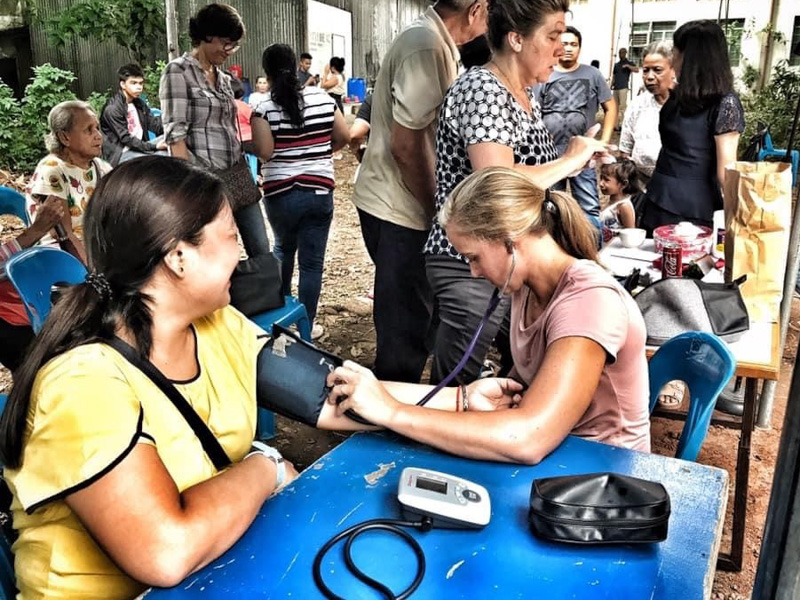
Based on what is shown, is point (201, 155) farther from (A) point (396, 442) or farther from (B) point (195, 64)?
(A) point (396, 442)

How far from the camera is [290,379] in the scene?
1.57 meters

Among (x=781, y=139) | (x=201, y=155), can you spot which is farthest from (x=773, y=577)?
(x=781, y=139)

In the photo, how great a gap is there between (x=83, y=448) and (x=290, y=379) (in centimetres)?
59

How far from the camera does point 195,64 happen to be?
3252 millimetres

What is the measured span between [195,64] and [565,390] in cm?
267

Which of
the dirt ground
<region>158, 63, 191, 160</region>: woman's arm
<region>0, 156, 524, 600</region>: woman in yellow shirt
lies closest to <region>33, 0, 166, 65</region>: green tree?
the dirt ground

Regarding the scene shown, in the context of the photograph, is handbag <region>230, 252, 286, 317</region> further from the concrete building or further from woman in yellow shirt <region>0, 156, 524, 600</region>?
the concrete building

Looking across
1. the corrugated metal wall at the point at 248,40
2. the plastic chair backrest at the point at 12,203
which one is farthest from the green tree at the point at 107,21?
the plastic chair backrest at the point at 12,203

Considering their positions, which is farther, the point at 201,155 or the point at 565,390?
the point at 201,155

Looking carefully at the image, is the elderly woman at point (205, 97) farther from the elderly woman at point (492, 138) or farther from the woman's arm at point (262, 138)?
the elderly woman at point (492, 138)

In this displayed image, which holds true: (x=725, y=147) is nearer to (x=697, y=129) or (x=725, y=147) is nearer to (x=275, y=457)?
(x=697, y=129)

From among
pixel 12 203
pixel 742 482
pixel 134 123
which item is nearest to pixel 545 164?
pixel 742 482

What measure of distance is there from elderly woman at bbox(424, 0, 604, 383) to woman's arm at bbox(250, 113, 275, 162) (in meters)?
1.54

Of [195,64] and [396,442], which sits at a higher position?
[195,64]
